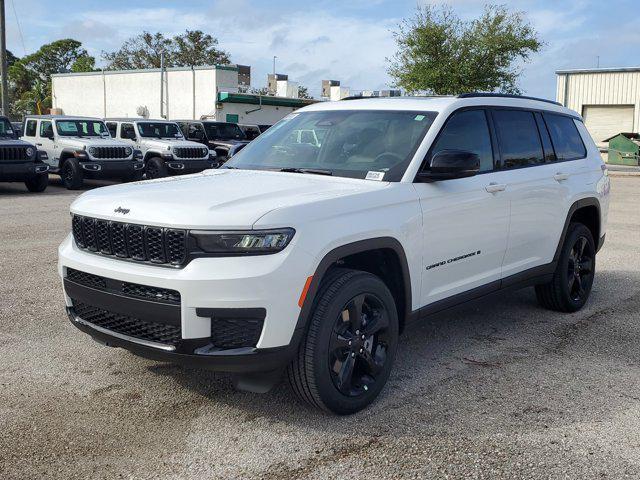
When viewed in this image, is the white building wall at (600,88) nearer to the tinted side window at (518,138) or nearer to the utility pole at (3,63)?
the utility pole at (3,63)

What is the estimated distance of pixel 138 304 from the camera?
3.69 meters

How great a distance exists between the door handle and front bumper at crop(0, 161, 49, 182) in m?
14.1

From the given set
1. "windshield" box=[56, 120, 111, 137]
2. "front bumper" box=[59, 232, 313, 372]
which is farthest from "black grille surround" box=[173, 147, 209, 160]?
"front bumper" box=[59, 232, 313, 372]

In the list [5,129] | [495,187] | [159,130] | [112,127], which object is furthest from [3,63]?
[495,187]

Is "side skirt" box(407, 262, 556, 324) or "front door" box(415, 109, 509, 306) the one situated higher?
"front door" box(415, 109, 509, 306)

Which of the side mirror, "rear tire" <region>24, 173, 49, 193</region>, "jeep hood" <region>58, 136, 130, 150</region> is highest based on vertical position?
the side mirror

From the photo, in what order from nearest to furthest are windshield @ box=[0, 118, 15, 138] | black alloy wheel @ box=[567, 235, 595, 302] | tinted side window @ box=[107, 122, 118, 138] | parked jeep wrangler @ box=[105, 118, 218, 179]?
black alloy wheel @ box=[567, 235, 595, 302] < windshield @ box=[0, 118, 15, 138] < parked jeep wrangler @ box=[105, 118, 218, 179] < tinted side window @ box=[107, 122, 118, 138]

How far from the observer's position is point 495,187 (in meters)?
5.11

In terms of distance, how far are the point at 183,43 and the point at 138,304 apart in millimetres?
65456

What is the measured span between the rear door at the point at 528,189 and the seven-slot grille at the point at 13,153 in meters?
13.8

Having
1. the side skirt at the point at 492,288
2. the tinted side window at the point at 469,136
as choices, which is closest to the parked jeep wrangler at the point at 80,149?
the side skirt at the point at 492,288

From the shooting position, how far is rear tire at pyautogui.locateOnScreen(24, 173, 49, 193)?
17.4 metres

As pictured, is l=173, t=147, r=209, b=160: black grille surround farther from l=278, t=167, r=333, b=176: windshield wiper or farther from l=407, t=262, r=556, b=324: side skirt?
l=278, t=167, r=333, b=176: windshield wiper

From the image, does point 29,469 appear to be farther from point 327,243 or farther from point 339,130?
point 339,130
